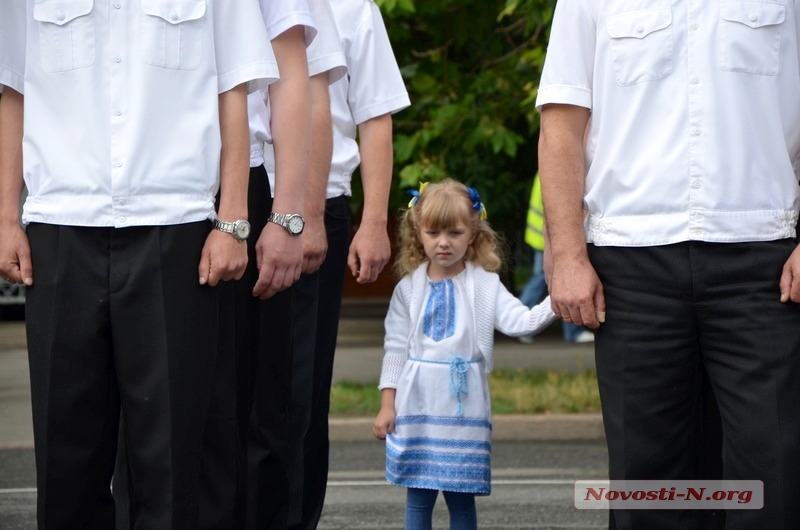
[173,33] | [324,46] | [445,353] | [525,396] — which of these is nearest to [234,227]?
[173,33]

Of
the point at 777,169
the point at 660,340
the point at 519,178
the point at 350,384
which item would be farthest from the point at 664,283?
the point at 519,178

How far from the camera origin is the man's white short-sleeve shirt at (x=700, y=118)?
373 centimetres

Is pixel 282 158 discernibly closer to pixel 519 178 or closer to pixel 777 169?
pixel 777 169

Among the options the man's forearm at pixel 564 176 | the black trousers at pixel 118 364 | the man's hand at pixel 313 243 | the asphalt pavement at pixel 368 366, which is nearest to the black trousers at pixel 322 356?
the man's hand at pixel 313 243

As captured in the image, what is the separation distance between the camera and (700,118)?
3748 mm

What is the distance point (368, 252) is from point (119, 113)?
197 cm

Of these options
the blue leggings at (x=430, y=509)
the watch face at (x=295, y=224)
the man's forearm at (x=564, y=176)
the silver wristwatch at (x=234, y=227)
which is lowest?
the blue leggings at (x=430, y=509)

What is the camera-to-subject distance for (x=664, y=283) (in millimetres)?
3748

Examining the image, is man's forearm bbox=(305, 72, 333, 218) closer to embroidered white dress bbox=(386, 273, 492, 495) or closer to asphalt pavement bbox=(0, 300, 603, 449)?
embroidered white dress bbox=(386, 273, 492, 495)

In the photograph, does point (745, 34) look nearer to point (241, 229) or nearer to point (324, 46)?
point (241, 229)

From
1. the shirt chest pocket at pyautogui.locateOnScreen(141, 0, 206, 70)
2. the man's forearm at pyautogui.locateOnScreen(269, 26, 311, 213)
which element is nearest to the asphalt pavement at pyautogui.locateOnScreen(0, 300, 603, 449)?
the man's forearm at pyautogui.locateOnScreen(269, 26, 311, 213)

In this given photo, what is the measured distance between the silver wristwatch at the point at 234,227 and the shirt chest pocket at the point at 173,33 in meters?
0.37

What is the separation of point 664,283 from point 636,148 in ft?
1.13

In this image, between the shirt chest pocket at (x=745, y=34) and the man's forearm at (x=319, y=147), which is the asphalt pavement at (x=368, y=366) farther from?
the shirt chest pocket at (x=745, y=34)
